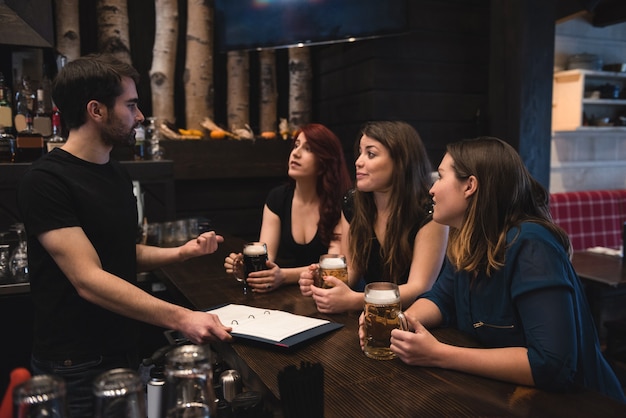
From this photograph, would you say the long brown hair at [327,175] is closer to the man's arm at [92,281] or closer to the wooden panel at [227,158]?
the man's arm at [92,281]

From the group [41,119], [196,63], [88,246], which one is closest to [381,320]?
[88,246]

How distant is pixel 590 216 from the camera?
491cm

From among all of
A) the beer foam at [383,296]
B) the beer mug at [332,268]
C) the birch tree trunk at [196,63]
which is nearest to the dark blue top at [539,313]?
the beer foam at [383,296]

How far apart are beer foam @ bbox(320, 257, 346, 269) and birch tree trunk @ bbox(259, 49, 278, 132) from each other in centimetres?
306

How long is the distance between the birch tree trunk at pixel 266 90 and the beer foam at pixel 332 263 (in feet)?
10.0

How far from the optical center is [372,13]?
373 cm

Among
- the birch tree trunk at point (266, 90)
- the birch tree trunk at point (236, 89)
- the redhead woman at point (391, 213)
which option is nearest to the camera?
the redhead woman at point (391, 213)

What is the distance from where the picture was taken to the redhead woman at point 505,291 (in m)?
1.21

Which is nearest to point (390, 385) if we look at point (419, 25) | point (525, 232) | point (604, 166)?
point (525, 232)

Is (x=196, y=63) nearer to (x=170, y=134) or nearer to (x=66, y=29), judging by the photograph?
(x=170, y=134)

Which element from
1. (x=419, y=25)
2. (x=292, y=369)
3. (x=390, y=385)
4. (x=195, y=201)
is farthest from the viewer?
(x=195, y=201)

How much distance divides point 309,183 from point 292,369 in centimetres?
169

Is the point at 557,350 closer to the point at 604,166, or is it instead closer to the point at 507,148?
the point at 507,148

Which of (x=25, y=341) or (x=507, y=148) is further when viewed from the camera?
(x=25, y=341)
